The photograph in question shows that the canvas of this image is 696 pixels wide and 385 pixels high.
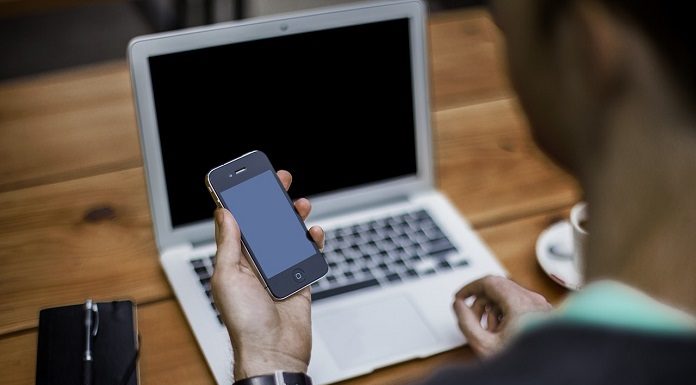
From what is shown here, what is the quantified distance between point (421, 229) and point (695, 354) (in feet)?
2.45

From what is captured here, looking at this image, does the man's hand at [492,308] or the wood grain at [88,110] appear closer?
the man's hand at [492,308]

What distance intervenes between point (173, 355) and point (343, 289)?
0.70ft

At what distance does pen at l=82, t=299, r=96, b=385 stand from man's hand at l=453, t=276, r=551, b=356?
0.40m

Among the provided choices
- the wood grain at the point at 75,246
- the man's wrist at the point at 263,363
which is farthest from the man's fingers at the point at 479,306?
the wood grain at the point at 75,246

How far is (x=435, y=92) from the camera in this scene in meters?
1.49

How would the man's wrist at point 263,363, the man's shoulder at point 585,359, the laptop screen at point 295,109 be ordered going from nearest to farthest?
the man's shoulder at point 585,359, the man's wrist at point 263,363, the laptop screen at point 295,109

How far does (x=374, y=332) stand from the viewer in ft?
3.49

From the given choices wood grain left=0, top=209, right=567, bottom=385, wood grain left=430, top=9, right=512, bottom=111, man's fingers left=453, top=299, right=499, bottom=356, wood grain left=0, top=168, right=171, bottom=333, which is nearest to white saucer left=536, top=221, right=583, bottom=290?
wood grain left=0, top=209, right=567, bottom=385

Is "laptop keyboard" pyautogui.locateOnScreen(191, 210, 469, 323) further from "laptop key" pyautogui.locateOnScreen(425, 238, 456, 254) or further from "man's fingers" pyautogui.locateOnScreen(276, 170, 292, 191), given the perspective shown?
"man's fingers" pyautogui.locateOnScreen(276, 170, 292, 191)

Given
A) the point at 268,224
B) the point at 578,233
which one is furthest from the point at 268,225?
the point at 578,233

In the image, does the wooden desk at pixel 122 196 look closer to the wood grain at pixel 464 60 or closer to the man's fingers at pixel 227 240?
the wood grain at pixel 464 60

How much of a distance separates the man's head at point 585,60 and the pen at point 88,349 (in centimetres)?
56

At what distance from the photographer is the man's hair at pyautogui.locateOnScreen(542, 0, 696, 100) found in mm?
506

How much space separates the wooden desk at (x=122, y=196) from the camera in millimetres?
1065
